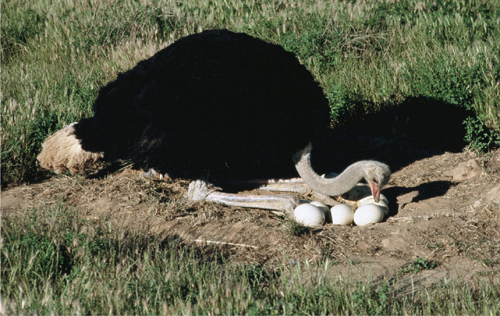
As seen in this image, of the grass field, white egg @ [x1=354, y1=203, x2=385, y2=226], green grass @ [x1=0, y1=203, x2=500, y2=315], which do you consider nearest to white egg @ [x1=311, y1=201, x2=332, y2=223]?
white egg @ [x1=354, y1=203, x2=385, y2=226]

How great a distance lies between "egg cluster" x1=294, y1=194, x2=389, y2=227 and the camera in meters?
5.34

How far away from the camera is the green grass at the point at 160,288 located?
3.35 metres

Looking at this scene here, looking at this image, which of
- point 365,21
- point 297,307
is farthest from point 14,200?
point 365,21

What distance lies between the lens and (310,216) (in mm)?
5328

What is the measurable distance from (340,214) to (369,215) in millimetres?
264

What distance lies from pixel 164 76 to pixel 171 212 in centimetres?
128

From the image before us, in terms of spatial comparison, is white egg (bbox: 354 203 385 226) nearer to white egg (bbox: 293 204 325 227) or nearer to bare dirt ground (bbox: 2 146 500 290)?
bare dirt ground (bbox: 2 146 500 290)

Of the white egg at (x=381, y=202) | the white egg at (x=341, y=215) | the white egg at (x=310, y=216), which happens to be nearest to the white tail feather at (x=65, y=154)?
the white egg at (x=310, y=216)

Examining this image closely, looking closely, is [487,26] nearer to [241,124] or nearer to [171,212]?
[241,124]

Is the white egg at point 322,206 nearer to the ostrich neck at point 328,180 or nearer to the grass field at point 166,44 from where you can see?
the ostrich neck at point 328,180

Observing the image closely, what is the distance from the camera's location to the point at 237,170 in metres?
6.58

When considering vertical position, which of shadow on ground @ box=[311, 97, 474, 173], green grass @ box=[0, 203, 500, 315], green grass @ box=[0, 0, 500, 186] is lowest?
green grass @ box=[0, 203, 500, 315]

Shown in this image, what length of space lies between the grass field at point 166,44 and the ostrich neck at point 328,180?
130 centimetres

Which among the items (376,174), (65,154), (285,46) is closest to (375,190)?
(376,174)
